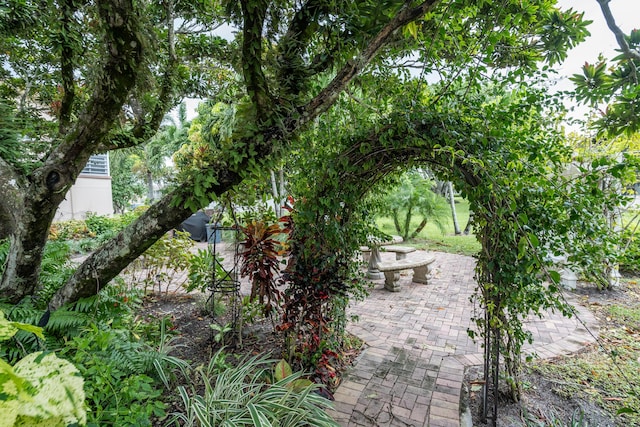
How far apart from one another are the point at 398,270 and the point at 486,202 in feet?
11.1

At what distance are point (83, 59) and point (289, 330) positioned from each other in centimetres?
326

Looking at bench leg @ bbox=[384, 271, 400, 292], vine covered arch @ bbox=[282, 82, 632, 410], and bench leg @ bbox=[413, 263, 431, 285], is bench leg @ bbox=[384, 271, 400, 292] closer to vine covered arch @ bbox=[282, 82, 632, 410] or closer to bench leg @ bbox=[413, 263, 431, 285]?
bench leg @ bbox=[413, 263, 431, 285]

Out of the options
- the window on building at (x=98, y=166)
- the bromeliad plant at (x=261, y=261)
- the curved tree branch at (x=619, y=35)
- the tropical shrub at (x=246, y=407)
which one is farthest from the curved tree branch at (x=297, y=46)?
the window on building at (x=98, y=166)

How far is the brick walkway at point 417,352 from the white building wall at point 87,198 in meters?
11.9

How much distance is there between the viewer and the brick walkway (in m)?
2.31

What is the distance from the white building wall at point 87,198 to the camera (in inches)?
453

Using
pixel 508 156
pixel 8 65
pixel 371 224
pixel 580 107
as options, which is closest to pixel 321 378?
pixel 371 224

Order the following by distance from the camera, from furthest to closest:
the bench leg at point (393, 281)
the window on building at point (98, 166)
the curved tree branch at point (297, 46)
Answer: the window on building at point (98, 166) < the bench leg at point (393, 281) < the curved tree branch at point (297, 46)

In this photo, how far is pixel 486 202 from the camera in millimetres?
1895

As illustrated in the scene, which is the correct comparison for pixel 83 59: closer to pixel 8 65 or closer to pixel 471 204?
pixel 8 65

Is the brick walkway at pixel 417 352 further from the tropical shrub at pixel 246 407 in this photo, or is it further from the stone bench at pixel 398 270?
the tropical shrub at pixel 246 407

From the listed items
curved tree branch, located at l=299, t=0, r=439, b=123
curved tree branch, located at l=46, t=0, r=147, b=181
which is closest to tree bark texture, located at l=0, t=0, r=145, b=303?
curved tree branch, located at l=46, t=0, r=147, b=181

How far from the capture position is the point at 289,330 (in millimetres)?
2668

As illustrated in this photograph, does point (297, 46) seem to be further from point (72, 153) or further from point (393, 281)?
point (393, 281)
